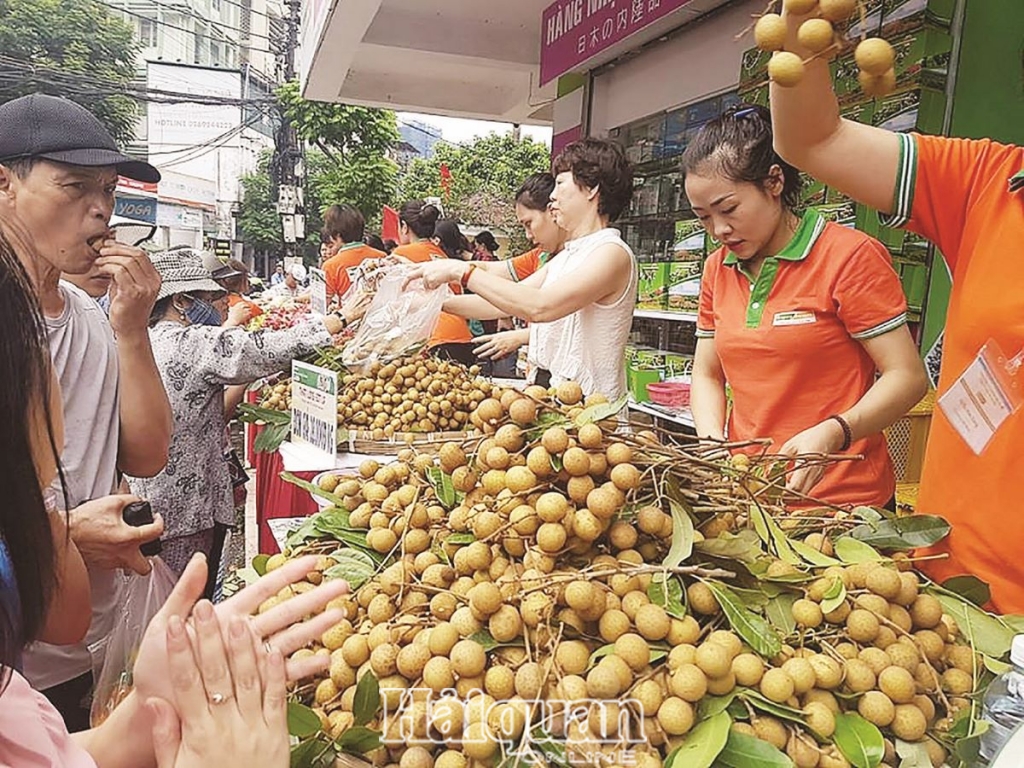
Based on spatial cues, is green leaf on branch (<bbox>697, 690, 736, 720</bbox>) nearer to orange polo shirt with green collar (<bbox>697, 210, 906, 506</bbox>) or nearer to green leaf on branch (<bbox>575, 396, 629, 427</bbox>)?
green leaf on branch (<bbox>575, 396, 629, 427</bbox>)

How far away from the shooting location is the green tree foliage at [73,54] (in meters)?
20.8

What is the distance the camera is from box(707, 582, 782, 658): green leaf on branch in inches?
33.1

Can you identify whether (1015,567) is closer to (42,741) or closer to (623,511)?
(623,511)

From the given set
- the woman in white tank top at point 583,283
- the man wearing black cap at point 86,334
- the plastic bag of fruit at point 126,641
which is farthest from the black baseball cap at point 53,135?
the woman in white tank top at point 583,283

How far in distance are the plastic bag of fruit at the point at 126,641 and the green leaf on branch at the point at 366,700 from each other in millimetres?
521

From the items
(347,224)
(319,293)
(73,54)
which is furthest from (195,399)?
(73,54)

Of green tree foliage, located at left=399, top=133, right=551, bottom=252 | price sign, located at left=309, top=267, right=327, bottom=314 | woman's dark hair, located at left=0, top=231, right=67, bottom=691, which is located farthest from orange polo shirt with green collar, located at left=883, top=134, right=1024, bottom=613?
green tree foliage, located at left=399, top=133, right=551, bottom=252

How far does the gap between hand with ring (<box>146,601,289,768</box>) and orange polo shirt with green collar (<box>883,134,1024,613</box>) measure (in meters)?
0.90

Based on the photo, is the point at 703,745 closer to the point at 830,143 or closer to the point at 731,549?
the point at 731,549

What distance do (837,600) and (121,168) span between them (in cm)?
159

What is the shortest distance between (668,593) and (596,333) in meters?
1.53

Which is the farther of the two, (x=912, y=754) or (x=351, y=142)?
(x=351, y=142)

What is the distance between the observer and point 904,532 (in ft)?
3.63

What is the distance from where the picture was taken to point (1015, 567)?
108cm
